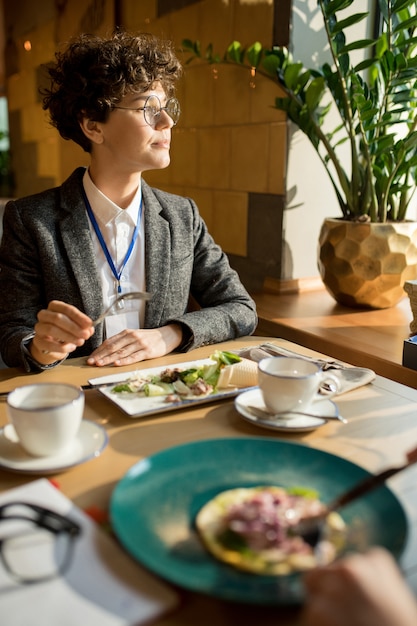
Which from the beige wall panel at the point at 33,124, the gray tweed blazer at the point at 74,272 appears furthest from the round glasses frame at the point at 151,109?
the beige wall panel at the point at 33,124

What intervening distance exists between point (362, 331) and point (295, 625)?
1.44 meters

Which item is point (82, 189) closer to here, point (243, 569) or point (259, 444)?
point (259, 444)

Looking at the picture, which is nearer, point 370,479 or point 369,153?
point 370,479

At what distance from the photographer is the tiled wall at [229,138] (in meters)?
2.34

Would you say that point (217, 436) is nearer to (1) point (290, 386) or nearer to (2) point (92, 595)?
(1) point (290, 386)

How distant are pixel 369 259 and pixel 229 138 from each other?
917 millimetres

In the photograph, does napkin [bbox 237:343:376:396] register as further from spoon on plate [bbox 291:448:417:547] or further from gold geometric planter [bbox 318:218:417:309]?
gold geometric planter [bbox 318:218:417:309]

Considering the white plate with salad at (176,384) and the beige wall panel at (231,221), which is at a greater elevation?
the beige wall panel at (231,221)

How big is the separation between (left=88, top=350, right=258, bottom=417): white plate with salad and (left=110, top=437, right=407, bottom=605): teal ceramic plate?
190 millimetres

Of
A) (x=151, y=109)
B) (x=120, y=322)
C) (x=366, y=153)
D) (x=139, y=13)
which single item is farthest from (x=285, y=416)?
(x=139, y=13)

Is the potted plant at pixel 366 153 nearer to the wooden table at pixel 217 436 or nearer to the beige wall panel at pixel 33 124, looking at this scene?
the wooden table at pixel 217 436

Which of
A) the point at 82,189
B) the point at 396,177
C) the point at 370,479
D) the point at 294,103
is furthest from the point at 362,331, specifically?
the point at 370,479

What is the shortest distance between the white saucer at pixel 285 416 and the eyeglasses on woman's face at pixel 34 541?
14.3 inches

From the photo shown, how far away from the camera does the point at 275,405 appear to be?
0.94 metres
